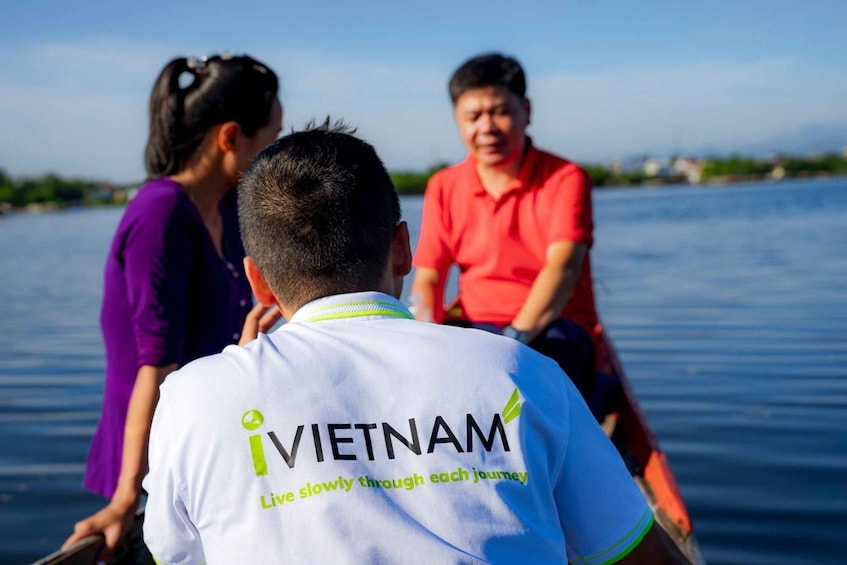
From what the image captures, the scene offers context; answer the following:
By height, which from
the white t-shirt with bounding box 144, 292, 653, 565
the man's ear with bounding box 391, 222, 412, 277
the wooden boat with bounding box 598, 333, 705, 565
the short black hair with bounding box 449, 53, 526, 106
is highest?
the short black hair with bounding box 449, 53, 526, 106

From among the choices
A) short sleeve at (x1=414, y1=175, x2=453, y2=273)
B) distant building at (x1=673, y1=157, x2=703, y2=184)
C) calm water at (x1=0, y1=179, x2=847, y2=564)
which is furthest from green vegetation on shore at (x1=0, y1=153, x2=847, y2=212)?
short sleeve at (x1=414, y1=175, x2=453, y2=273)

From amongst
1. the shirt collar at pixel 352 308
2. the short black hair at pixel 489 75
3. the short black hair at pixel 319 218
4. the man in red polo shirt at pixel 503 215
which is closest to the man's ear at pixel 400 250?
the short black hair at pixel 319 218

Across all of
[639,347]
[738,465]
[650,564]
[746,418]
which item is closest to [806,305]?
[639,347]

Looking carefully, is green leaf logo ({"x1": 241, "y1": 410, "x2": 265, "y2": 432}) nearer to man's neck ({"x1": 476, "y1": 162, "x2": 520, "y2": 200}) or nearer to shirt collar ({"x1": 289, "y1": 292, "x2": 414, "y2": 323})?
shirt collar ({"x1": 289, "y1": 292, "x2": 414, "y2": 323})

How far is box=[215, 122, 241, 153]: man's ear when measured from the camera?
10.9 ft

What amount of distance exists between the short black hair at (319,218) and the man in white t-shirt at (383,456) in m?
0.08

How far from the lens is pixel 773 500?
215 inches

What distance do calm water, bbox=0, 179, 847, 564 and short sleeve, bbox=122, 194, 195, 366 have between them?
2.92m

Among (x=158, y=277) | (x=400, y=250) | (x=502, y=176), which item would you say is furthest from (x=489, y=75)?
(x=400, y=250)

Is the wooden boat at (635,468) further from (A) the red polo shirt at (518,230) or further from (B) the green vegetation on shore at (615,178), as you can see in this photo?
(B) the green vegetation on shore at (615,178)

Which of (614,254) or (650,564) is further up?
(650,564)

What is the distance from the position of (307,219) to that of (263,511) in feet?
1.66

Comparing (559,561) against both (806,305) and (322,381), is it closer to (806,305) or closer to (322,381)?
(322,381)

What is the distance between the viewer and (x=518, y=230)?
15.1 feet
